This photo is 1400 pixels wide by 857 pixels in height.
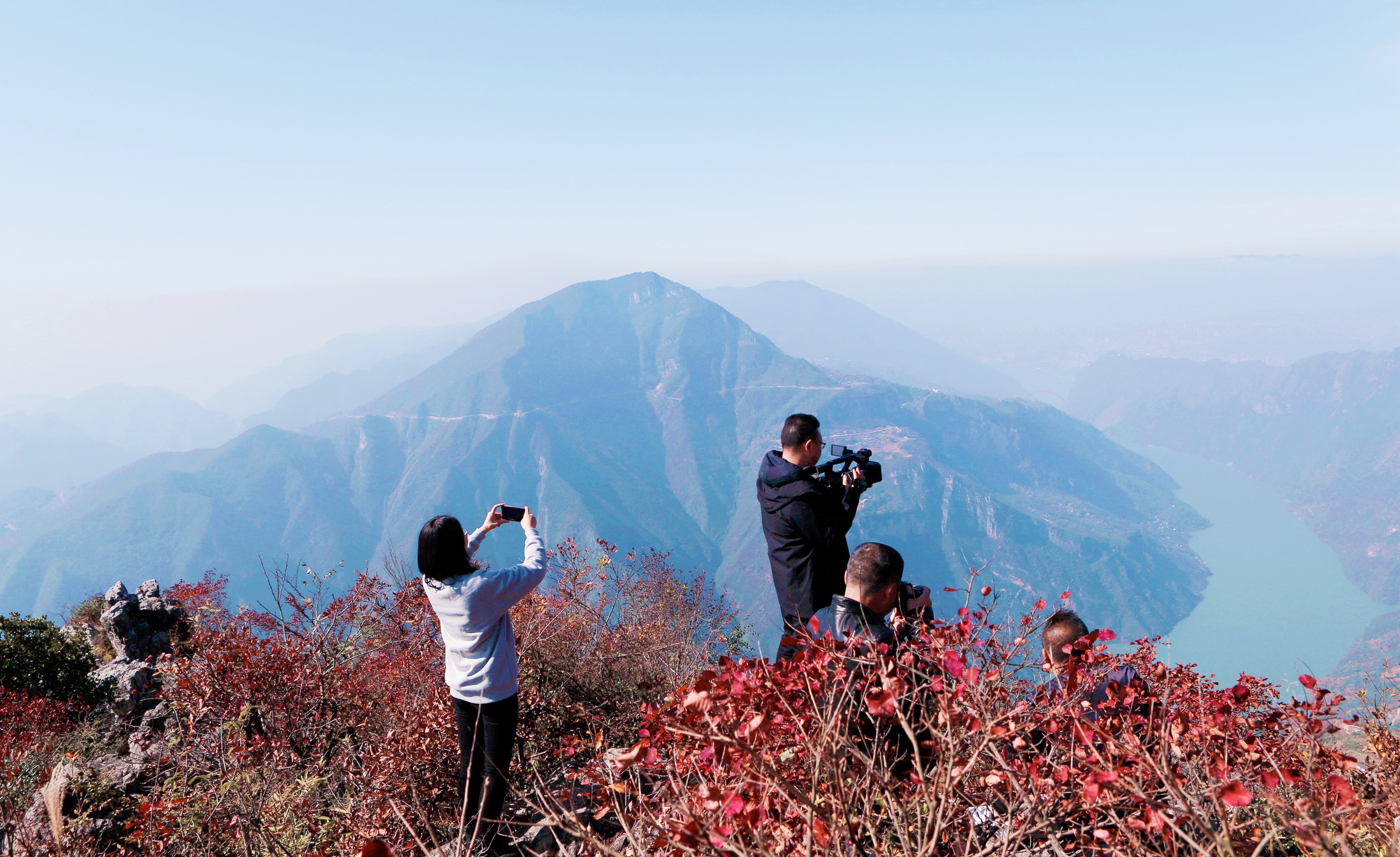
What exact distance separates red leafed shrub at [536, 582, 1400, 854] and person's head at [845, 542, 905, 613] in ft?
0.62

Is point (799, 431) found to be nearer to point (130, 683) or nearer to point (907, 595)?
point (907, 595)

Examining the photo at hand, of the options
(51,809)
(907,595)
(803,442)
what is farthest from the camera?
(803,442)

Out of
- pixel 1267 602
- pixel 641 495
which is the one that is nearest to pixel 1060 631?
pixel 641 495

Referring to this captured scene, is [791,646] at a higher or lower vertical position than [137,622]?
higher

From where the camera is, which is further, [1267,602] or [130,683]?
[1267,602]

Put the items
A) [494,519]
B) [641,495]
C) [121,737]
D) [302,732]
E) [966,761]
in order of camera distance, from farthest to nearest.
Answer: [641,495]
[121,737]
[302,732]
[494,519]
[966,761]

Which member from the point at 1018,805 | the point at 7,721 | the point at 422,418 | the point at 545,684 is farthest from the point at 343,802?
the point at 422,418

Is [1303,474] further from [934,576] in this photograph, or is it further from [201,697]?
[201,697]

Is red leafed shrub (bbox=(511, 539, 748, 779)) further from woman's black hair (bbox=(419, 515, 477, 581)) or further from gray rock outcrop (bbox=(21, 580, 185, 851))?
gray rock outcrop (bbox=(21, 580, 185, 851))

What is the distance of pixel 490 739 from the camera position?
3.31 metres

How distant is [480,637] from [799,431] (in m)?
2.02

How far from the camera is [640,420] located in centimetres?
18975

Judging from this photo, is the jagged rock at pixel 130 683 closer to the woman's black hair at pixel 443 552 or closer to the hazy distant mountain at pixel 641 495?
the woman's black hair at pixel 443 552

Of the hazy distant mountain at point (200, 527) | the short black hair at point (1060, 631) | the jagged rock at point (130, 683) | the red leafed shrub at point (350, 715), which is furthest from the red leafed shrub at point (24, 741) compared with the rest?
the hazy distant mountain at point (200, 527)
